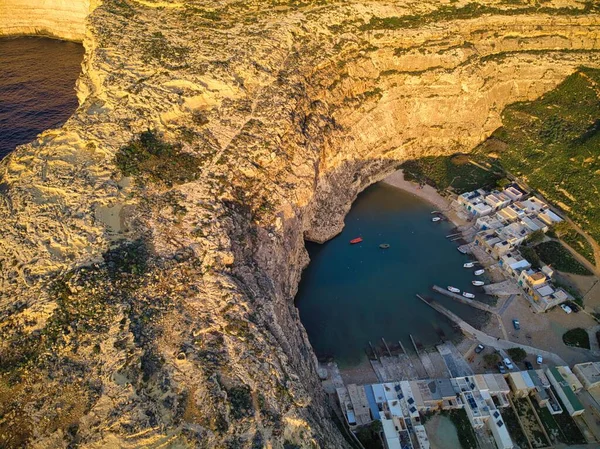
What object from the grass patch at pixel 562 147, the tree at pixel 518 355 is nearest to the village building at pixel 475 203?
the grass patch at pixel 562 147

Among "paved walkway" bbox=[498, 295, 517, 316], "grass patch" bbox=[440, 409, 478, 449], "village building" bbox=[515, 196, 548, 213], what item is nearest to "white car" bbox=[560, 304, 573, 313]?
"paved walkway" bbox=[498, 295, 517, 316]

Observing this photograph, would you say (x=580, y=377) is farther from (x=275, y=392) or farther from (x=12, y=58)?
(x=12, y=58)

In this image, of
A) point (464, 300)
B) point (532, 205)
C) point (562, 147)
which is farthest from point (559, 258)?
point (562, 147)

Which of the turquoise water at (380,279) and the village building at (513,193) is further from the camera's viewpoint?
the village building at (513,193)

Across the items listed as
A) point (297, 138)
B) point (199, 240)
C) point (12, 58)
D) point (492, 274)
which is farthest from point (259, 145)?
point (12, 58)

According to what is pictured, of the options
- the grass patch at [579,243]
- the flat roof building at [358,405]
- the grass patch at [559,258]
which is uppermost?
the grass patch at [579,243]

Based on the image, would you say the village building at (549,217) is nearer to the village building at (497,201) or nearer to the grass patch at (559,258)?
the grass patch at (559,258)
